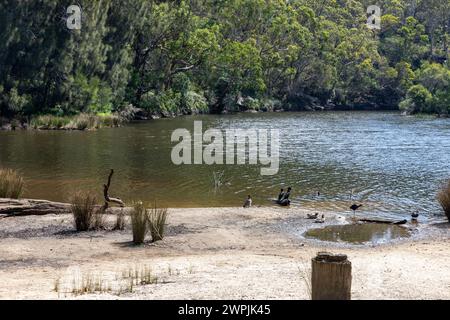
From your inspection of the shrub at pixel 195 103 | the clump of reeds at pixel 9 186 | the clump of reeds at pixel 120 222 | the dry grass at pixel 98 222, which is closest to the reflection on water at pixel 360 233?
the clump of reeds at pixel 120 222

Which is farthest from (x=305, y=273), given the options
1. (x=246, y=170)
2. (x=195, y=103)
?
(x=195, y=103)

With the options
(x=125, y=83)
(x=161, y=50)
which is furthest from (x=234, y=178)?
(x=161, y=50)

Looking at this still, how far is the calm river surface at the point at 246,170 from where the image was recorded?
74.9 ft

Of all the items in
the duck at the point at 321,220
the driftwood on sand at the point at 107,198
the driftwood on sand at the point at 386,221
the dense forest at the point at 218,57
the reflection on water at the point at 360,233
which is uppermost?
the dense forest at the point at 218,57

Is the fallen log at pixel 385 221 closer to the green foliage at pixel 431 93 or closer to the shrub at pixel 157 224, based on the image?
the shrub at pixel 157 224

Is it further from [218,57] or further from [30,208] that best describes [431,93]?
[30,208]

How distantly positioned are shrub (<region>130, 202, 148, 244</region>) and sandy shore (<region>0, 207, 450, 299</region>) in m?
0.24

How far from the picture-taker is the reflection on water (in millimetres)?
16875

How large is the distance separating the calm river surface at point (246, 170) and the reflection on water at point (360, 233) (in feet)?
8.14

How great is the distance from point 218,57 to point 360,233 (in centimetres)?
5558

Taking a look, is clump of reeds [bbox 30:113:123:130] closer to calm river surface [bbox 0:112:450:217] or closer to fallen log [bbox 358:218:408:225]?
calm river surface [bbox 0:112:450:217]

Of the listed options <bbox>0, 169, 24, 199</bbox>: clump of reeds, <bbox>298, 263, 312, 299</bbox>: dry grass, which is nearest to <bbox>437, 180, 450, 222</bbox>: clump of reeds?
<bbox>298, 263, 312, 299</bbox>: dry grass

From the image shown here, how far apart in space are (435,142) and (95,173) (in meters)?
24.5

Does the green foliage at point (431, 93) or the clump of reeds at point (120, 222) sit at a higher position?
the green foliage at point (431, 93)
